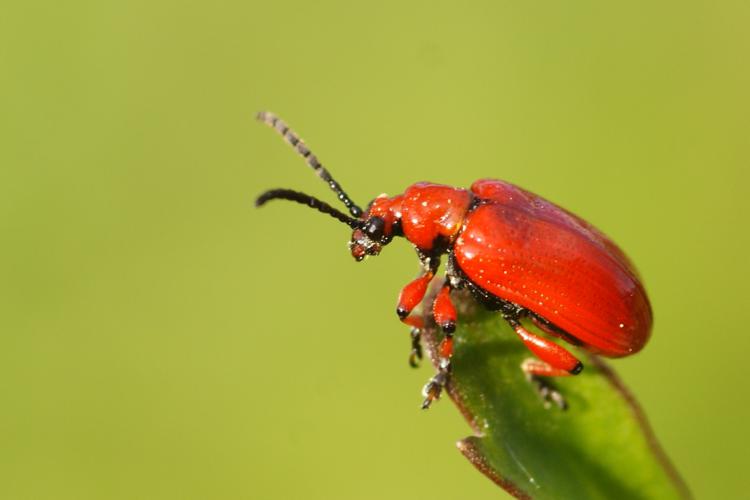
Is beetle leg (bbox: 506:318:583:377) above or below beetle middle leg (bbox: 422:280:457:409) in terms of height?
below

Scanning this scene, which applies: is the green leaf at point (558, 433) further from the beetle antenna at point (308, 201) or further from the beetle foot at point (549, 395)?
the beetle antenna at point (308, 201)

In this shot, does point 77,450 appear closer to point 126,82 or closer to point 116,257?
point 116,257

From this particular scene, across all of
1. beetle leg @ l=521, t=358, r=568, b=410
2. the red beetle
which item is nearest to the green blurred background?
the red beetle

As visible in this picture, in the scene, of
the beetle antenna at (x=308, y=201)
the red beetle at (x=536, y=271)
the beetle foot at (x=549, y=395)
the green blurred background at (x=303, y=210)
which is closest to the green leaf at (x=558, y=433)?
the beetle foot at (x=549, y=395)

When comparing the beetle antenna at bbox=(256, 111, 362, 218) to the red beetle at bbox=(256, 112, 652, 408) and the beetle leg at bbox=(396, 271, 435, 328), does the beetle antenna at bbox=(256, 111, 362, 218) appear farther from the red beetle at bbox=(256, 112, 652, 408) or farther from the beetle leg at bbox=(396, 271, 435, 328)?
the beetle leg at bbox=(396, 271, 435, 328)

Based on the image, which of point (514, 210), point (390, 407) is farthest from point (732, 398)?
point (514, 210)

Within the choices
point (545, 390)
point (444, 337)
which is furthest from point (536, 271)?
point (545, 390)
